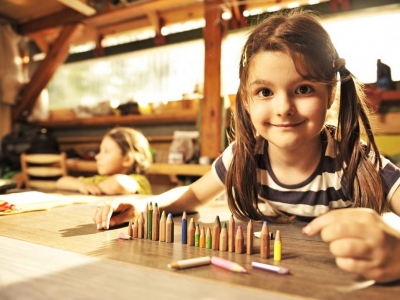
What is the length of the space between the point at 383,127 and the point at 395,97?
218mm

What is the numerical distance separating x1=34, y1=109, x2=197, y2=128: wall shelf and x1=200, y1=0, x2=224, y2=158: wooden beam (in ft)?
1.19

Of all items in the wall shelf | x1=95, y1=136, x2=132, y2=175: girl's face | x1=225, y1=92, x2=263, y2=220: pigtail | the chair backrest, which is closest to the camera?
x1=225, y1=92, x2=263, y2=220: pigtail

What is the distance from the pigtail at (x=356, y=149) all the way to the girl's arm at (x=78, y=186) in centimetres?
100

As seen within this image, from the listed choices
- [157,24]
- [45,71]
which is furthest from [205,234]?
[45,71]

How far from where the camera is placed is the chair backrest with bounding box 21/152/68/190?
2342 millimetres

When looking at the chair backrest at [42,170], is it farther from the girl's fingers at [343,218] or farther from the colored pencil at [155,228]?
the girl's fingers at [343,218]

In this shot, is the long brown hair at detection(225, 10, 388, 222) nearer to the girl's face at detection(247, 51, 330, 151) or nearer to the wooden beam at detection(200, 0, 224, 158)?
the girl's face at detection(247, 51, 330, 151)

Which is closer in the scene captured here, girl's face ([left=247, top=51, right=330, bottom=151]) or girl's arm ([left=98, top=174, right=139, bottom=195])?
girl's face ([left=247, top=51, right=330, bottom=151])

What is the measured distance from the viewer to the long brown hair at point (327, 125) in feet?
2.41

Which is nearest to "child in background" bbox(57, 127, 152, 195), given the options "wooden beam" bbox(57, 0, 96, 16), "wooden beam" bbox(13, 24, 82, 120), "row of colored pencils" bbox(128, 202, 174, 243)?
"row of colored pencils" bbox(128, 202, 174, 243)

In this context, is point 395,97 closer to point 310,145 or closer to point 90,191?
point 310,145

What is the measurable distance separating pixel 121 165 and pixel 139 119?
1335 millimetres

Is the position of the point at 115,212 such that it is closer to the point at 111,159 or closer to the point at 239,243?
the point at 239,243

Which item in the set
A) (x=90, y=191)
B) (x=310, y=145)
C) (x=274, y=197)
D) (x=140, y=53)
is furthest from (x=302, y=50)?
(x=140, y=53)
